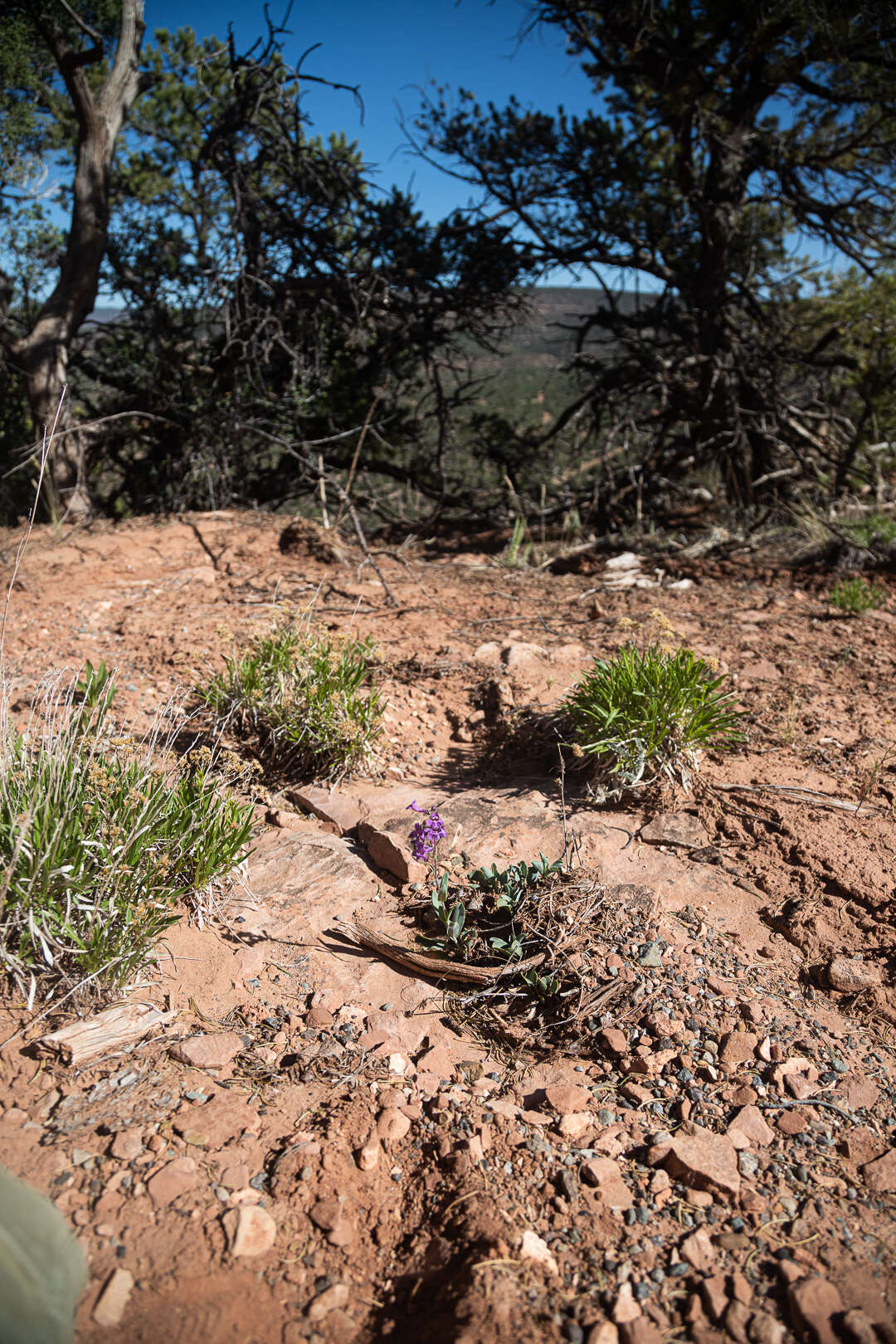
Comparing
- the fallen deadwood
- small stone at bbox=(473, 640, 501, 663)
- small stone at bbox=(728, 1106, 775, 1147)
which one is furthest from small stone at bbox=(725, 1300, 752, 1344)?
small stone at bbox=(473, 640, 501, 663)

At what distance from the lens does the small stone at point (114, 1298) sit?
146 cm

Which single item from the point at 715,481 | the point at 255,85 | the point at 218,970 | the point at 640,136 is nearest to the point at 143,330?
the point at 255,85

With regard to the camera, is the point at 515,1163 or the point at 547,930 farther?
the point at 547,930

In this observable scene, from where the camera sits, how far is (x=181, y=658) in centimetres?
367

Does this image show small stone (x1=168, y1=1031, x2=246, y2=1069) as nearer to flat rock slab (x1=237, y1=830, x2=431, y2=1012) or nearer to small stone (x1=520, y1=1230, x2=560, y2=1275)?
flat rock slab (x1=237, y1=830, x2=431, y2=1012)

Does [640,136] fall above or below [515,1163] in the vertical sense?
above

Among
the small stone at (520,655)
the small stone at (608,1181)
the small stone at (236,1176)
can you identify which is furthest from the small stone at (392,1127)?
the small stone at (520,655)

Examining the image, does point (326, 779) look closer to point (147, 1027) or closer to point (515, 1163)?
point (147, 1027)

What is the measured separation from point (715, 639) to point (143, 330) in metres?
5.79

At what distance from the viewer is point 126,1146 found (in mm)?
1763

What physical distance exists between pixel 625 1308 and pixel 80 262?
24.7ft

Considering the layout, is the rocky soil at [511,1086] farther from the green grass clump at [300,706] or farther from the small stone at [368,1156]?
the green grass clump at [300,706]

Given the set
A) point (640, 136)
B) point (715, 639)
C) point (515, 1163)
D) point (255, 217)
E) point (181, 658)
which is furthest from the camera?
point (640, 136)

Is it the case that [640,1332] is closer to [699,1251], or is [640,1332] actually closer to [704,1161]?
[699,1251]
